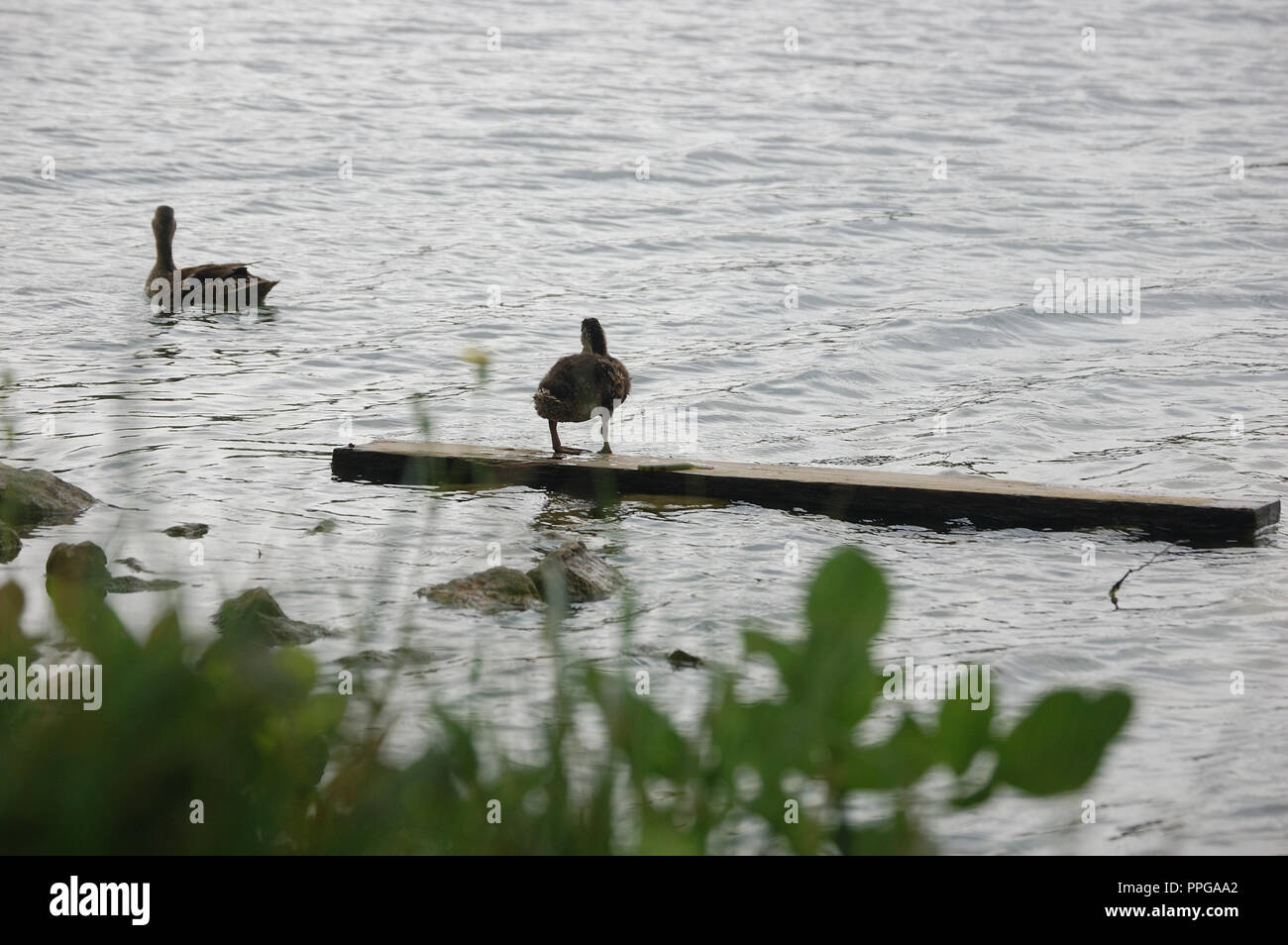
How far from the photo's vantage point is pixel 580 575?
23.2 ft

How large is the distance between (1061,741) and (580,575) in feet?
19.0

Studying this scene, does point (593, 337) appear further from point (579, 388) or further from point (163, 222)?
point (163, 222)

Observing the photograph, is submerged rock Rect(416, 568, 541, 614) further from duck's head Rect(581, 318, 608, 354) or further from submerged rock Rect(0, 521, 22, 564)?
duck's head Rect(581, 318, 608, 354)

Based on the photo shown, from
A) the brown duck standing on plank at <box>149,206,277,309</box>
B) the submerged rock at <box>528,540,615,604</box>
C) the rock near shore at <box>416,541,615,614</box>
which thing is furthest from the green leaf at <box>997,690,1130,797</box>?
the brown duck standing on plank at <box>149,206,277,309</box>

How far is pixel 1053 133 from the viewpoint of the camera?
2702cm

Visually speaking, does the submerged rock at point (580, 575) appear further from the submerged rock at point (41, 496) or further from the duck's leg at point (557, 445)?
the submerged rock at point (41, 496)

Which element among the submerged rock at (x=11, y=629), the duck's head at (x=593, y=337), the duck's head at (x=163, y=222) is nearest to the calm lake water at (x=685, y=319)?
the submerged rock at (x=11, y=629)

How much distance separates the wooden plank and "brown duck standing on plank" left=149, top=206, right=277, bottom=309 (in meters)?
6.32

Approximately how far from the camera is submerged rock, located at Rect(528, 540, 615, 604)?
7.02m

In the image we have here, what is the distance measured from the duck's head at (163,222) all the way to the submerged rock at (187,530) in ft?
26.2

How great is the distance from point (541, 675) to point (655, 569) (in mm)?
1827

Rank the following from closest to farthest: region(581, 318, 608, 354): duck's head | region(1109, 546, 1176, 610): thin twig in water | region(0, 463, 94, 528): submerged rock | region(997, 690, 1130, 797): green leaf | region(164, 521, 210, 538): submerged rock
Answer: region(997, 690, 1130, 797): green leaf, region(1109, 546, 1176, 610): thin twig in water, region(164, 521, 210, 538): submerged rock, region(0, 463, 94, 528): submerged rock, region(581, 318, 608, 354): duck's head

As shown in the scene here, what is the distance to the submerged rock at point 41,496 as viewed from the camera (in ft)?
25.7
